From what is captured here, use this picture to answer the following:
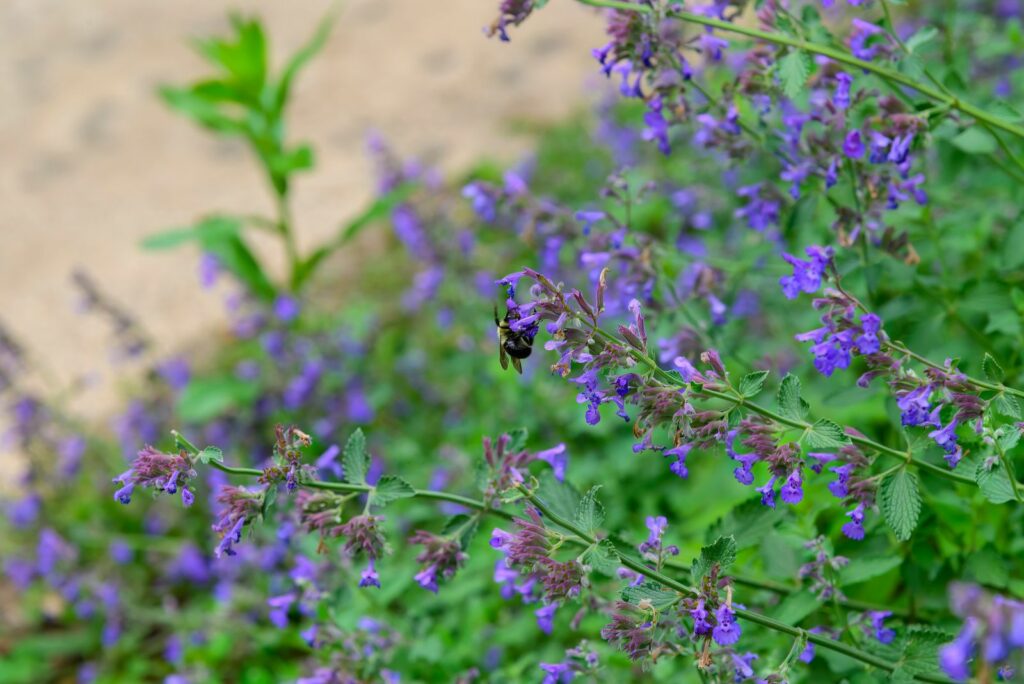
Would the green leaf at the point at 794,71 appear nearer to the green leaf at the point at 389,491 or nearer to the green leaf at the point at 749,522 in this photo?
the green leaf at the point at 749,522

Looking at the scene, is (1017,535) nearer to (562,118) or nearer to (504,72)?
(562,118)

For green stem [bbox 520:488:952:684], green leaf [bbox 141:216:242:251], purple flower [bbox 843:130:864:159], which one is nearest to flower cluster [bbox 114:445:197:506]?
green stem [bbox 520:488:952:684]

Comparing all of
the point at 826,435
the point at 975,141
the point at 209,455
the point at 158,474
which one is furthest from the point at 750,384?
the point at 975,141

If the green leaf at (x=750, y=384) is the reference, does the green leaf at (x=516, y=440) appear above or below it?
above

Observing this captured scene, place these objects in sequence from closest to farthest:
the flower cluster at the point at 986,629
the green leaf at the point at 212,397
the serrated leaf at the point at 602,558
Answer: the flower cluster at the point at 986,629, the serrated leaf at the point at 602,558, the green leaf at the point at 212,397

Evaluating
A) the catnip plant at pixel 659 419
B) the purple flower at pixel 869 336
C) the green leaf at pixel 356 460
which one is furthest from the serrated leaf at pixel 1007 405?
the green leaf at pixel 356 460

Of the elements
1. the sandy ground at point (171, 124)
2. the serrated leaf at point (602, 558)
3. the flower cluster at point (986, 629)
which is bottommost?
the flower cluster at point (986, 629)

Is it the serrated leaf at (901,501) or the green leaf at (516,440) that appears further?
the green leaf at (516,440)

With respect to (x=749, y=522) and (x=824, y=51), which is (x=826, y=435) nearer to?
(x=749, y=522)
